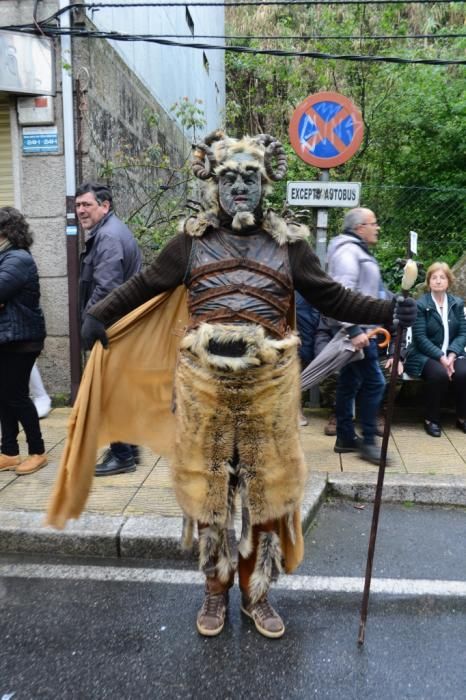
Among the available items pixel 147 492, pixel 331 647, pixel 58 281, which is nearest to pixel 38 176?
pixel 58 281

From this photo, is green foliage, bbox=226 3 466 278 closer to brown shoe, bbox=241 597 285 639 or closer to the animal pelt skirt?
→ the animal pelt skirt

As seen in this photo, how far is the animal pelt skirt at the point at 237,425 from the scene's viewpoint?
244cm

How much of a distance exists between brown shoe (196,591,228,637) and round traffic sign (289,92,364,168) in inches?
155

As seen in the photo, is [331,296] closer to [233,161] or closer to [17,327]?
[233,161]

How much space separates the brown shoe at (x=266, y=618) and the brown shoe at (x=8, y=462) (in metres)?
2.40

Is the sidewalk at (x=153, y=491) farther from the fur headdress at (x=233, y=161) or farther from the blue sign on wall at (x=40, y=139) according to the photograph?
the blue sign on wall at (x=40, y=139)

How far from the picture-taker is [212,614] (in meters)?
2.73

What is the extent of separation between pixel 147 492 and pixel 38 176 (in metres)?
3.47

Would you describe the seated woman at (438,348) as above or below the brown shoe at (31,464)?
above

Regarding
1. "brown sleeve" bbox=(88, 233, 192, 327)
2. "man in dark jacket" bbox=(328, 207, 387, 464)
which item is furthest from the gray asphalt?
"brown sleeve" bbox=(88, 233, 192, 327)

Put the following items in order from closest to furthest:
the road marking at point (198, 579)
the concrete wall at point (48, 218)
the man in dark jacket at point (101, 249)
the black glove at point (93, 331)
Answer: the black glove at point (93, 331), the road marking at point (198, 579), the man in dark jacket at point (101, 249), the concrete wall at point (48, 218)

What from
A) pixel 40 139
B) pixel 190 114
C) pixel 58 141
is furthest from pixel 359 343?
pixel 190 114

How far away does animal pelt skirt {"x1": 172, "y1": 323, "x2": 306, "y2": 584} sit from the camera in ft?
8.00

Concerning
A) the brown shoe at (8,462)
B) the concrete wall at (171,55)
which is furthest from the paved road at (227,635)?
the concrete wall at (171,55)
